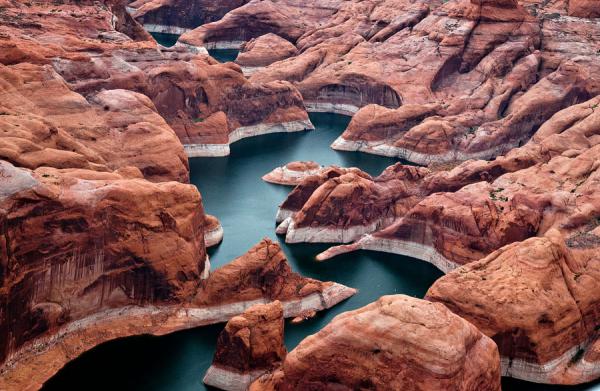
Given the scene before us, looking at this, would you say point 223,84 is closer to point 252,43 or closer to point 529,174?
point 252,43

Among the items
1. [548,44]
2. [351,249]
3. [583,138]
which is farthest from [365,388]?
[548,44]

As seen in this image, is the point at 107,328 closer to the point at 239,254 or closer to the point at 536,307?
the point at 239,254

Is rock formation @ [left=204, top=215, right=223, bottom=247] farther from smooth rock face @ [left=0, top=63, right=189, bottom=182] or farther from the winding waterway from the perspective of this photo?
smooth rock face @ [left=0, top=63, right=189, bottom=182]

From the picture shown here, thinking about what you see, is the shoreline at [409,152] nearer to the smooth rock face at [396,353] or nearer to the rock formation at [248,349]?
the rock formation at [248,349]

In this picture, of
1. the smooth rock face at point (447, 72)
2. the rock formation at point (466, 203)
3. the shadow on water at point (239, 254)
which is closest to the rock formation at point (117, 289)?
the shadow on water at point (239, 254)

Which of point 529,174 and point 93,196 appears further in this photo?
point 529,174

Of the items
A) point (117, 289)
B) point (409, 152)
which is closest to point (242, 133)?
point (409, 152)
